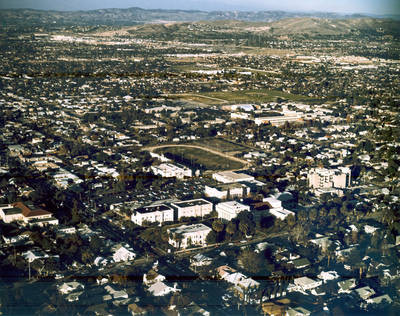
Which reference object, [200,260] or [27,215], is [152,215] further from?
[27,215]

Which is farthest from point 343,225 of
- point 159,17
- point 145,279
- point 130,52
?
point 159,17

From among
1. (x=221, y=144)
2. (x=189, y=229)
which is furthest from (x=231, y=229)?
(x=221, y=144)

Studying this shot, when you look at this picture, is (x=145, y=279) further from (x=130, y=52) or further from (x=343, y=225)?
(x=130, y=52)

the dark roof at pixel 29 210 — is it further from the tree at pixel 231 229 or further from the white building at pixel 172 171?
the white building at pixel 172 171

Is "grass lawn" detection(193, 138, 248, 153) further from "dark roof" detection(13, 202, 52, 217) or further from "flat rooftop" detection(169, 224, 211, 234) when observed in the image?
"dark roof" detection(13, 202, 52, 217)

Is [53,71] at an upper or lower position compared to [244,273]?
upper
